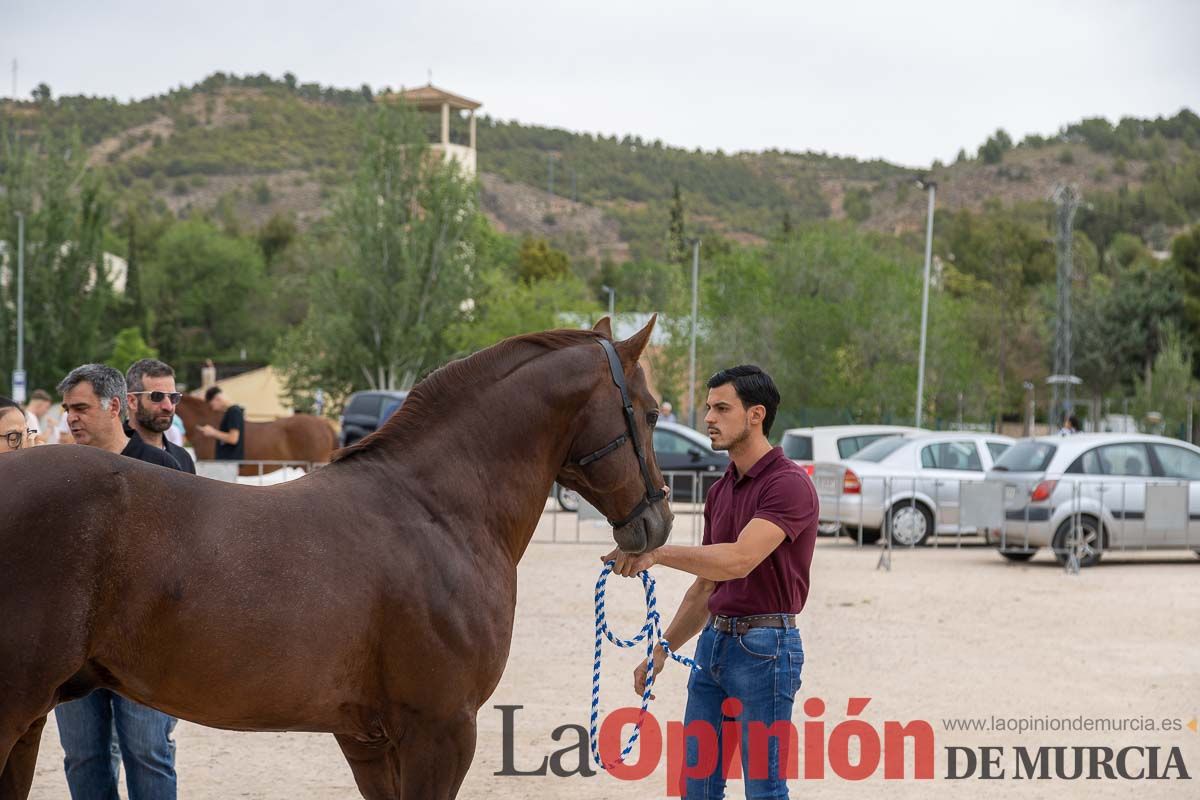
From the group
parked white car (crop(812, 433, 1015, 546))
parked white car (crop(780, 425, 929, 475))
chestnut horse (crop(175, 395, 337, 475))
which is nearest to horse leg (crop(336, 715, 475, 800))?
parked white car (crop(812, 433, 1015, 546))

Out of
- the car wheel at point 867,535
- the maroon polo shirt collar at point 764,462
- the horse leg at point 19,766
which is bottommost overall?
the car wheel at point 867,535

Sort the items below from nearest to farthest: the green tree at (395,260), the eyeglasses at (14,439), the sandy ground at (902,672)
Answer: the eyeglasses at (14,439) < the sandy ground at (902,672) < the green tree at (395,260)

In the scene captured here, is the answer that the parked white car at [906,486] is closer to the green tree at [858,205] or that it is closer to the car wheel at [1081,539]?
the car wheel at [1081,539]

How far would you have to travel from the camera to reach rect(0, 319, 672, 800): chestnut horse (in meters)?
3.46

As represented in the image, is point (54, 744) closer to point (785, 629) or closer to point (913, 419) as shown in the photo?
point (785, 629)

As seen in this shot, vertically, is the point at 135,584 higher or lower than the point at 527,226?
lower

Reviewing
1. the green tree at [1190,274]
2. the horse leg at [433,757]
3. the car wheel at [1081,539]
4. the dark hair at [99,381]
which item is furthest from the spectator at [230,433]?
the green tree at [1190,274]

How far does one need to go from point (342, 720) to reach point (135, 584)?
779mm

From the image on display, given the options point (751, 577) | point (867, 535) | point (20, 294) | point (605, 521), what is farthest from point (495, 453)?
point (20, 294)

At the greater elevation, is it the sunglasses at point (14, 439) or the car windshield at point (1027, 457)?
the sunglasses at point (14, 439)

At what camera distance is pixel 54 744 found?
7992 mm

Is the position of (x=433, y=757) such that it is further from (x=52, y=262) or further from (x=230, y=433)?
(x=52, y=262)

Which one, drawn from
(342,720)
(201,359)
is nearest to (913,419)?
(342,720)

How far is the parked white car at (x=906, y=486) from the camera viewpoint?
762 inches
